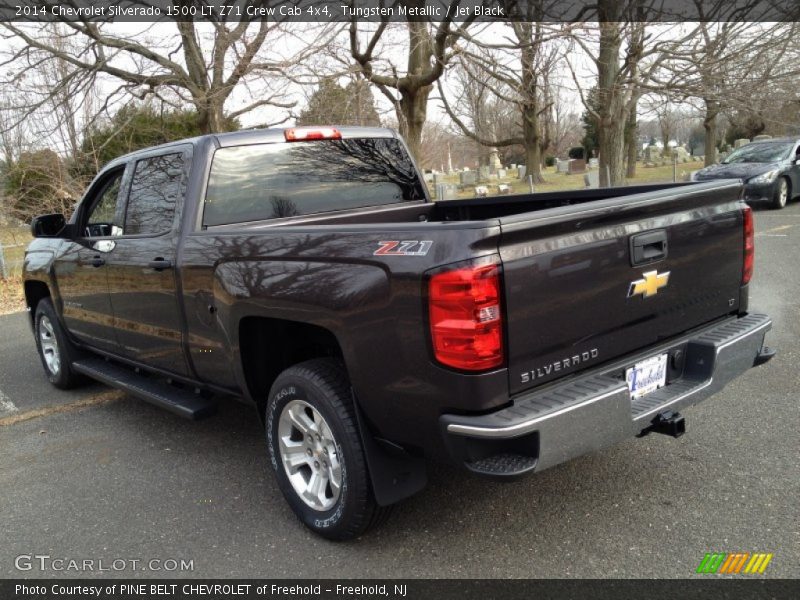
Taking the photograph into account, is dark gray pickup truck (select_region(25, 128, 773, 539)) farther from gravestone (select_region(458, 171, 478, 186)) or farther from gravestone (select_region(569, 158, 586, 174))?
gravestone (select_region(569, 158, 586, 174))

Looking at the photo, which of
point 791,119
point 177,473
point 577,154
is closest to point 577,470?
point 177,473

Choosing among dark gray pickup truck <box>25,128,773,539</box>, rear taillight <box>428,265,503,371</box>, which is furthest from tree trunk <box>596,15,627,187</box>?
rear taillight <box>428,265,503,371</box>

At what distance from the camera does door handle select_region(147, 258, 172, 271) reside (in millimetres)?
3768

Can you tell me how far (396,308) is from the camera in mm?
2500

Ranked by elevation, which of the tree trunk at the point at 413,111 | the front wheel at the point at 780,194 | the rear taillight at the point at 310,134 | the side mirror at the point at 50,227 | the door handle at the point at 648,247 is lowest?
the front wheel at the point at 780,194

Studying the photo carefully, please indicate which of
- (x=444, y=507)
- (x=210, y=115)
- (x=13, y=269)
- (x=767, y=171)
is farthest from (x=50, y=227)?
(x=767, y=171)

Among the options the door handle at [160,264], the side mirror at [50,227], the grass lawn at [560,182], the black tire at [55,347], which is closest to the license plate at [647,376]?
the door handle at [160,264]

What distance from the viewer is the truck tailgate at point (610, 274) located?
2451mm

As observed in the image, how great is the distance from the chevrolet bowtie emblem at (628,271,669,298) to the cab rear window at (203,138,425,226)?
193 cm

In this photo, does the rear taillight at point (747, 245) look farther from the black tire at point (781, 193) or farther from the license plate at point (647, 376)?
the black tire at point (781, 193)

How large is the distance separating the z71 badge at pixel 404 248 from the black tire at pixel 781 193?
15163 mm

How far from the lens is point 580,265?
2588 millimetres

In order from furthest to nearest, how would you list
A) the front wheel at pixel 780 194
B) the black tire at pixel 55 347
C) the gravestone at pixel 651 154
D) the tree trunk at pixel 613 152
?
the gravestone at pixel 651 154 < the tree trunk at pixel 613 152 < the front wheel at pixel 780 194 < the black tire at pixel 55 347

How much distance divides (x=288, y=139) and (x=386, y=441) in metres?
2.06
